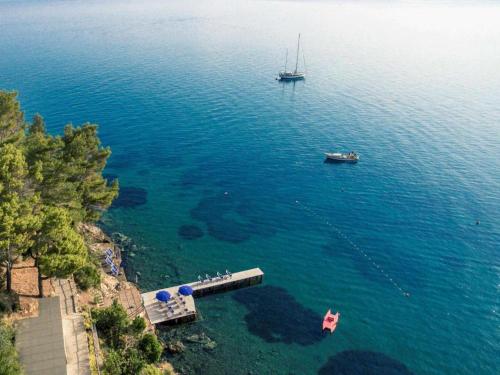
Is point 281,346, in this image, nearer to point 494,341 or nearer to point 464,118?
point 494,341

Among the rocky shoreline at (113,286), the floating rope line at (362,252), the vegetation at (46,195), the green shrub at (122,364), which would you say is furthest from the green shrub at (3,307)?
the floating rope line at (362,252)

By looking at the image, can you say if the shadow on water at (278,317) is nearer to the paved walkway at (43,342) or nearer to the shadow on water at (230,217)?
the shadow on water at (230,217)

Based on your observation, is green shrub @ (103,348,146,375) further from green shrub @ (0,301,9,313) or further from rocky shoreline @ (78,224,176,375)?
green shrub @ (0,301,9,313)

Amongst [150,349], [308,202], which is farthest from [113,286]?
[308,202]

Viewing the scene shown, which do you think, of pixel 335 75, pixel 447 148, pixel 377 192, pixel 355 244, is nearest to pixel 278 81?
pixel 335 75

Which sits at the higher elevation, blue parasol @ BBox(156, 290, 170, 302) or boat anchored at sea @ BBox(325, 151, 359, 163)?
boat anchored at sea @ BBox(325, 151, 359, 163)

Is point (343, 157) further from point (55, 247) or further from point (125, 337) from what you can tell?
point (55, 247)

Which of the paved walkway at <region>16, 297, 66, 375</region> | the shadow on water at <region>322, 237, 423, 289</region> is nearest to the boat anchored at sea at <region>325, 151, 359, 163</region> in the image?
the shadow on water at <region>322, 237, 423, 289</region>
